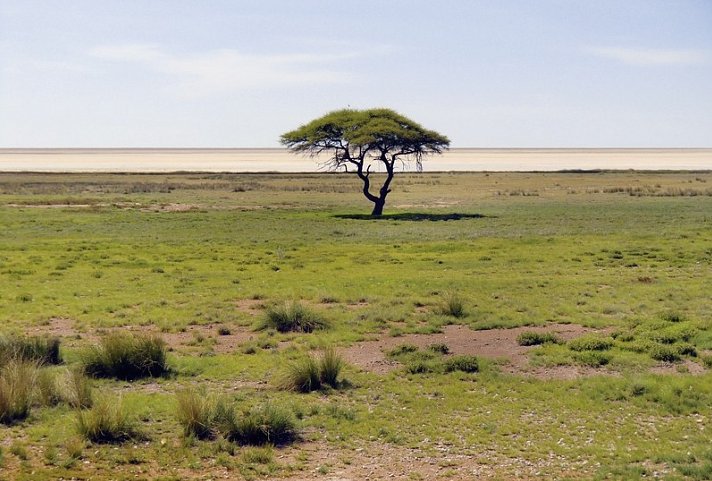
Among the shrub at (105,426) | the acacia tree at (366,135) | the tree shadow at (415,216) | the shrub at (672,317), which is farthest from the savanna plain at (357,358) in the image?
the acacia tree at (366,135)

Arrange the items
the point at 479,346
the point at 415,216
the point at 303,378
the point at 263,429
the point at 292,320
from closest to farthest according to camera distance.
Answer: the point at 263,429 → the point at 303,378 → the point at 479,346 → the point at 292,320 → the point at 415,216

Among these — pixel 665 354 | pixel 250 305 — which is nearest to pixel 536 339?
pixel 665 354

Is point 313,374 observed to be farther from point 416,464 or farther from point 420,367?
point 416,464

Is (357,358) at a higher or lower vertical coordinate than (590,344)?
lower

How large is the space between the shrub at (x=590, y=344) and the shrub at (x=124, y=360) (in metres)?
8.33

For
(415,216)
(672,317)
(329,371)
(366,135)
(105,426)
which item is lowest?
(105,426)

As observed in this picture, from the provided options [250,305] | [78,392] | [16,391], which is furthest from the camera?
[250,305]

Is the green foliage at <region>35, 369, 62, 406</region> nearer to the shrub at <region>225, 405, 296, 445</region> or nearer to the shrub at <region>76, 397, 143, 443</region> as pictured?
the shrub at <region>76, 397, 143, 443</region>

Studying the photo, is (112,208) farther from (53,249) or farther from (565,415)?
(565,415)

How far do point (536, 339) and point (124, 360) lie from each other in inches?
341

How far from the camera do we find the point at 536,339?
17.4 meters

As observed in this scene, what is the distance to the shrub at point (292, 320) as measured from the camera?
18.8m

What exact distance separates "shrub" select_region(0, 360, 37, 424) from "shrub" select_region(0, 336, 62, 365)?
1.32 metres

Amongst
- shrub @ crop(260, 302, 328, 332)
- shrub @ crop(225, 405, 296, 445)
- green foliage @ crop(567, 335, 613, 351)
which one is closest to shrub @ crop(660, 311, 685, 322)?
green foliage @ crop(567, 335, 613, 351)
